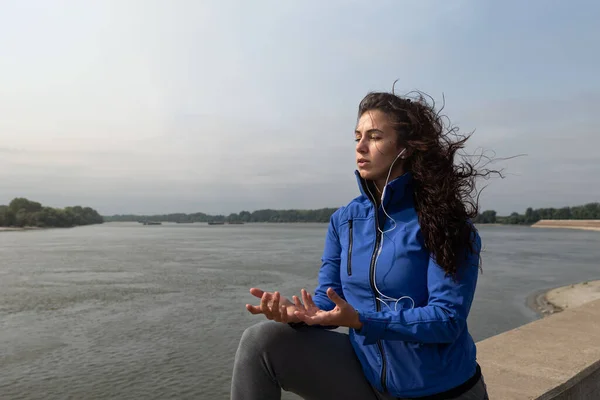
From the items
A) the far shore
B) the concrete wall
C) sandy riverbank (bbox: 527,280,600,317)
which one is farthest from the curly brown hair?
the far shore

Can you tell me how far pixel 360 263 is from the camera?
204 cm

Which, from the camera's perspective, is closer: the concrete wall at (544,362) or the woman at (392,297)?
the woman at (392,297)

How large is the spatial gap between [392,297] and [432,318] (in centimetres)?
21

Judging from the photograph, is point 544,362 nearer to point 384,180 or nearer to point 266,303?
point 384,180

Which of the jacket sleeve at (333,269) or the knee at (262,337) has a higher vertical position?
the jacket sleeve at (333,269)

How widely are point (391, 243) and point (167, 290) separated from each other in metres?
18.7

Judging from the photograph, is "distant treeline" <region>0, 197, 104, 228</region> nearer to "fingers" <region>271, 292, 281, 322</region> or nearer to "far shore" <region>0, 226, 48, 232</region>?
"far shore" <region>0, 226, 48, 232</region>

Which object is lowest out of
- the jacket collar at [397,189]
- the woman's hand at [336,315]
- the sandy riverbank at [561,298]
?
the sandy riverbank at [561,298]

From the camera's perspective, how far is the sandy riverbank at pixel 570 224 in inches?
5205

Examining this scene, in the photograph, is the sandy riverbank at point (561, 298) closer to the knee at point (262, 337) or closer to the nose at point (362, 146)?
the nose at point (362, 146)

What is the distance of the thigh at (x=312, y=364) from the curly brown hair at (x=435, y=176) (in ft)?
1.91

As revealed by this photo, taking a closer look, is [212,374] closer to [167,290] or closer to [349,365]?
[349,365]

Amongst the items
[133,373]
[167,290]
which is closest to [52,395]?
[133,373]

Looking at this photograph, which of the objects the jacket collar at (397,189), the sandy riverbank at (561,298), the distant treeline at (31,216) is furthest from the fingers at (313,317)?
the distant treeline at (31,216)
